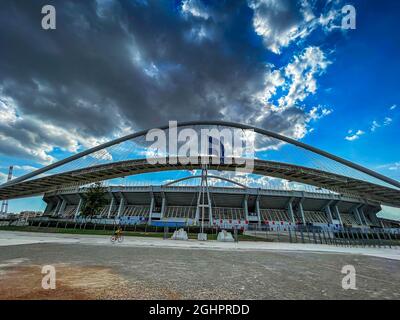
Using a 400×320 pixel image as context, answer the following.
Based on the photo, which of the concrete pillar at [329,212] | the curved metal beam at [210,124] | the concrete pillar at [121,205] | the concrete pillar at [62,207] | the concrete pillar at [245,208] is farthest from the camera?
the concrete pillar at [62,207]

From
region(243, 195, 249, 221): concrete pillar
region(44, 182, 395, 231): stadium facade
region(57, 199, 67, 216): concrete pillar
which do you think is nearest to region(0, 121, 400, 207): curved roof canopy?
region(44, 182, 395, 231): stadium facade

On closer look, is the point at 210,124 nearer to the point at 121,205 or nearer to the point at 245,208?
the point at 245,208

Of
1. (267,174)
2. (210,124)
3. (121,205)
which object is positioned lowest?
(121,205)

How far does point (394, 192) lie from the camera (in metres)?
48.7

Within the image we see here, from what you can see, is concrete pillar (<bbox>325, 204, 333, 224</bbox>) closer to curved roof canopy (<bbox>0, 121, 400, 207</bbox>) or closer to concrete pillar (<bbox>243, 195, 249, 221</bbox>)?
curved roof canopy (<bbox>0, 121, 400, 207</bbox>)

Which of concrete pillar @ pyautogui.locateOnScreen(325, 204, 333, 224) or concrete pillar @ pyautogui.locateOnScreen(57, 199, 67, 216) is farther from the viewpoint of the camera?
concrete pillar @ pyautogui.locateOnScreen(57, 199, 67, 216)

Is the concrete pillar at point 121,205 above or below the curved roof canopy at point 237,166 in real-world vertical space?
below

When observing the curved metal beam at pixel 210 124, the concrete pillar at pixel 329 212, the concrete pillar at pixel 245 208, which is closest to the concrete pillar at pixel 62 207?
the curved metal beam at pixel 210 124

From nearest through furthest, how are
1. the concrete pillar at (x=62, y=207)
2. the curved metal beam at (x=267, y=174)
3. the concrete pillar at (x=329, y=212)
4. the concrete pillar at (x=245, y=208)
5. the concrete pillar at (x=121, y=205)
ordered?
the curved metal beam at (x=267, y=174), the concrete pillar at (x=245, y=208), the concrete pillar at (x=121, y=205), the concrete pillar at (x=329, y=212), the concrete pillar at (x=62, y=207)

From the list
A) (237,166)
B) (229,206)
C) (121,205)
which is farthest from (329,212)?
(121,205)

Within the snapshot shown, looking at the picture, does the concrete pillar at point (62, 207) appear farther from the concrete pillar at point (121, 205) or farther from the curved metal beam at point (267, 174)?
the concrete pillar at point (121, 205)

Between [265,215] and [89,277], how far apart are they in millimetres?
63886
